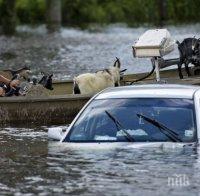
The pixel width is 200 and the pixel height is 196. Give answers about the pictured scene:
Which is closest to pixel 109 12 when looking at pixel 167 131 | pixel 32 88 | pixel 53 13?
pixel 53 13

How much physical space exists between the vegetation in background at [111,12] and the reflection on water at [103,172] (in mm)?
71738

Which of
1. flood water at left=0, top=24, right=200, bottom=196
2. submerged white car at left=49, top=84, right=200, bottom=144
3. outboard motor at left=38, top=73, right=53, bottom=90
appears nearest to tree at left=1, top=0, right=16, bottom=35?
Result: outboard motor at left=38, top=73, right=53, bottom=90

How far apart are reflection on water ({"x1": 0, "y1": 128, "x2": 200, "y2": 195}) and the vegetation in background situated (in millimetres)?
71738

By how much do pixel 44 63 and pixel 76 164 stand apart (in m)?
30.6

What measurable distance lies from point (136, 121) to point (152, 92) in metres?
0.48

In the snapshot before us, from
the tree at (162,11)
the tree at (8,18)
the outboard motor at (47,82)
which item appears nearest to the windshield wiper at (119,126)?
the outboard motor at (47,82)

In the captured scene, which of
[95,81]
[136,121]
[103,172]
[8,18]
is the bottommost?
[103,172]

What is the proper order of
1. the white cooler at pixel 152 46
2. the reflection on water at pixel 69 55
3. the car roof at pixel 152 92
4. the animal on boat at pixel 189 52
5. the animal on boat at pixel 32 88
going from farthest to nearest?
the reflection on water at pixel 69 55 < the animal on boat at pixel 189 52 < the animal on boat at pixel 32 88 < the white cooler at pixel 152 46 < the car roof at pixel 152 92

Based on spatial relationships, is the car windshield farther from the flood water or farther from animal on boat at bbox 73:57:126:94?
animal on boat at bbox 73:57:126:94

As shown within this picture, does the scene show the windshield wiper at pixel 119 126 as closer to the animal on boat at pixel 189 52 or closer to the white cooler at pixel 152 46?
the white cooler at pixel 152 46

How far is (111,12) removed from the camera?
327ft

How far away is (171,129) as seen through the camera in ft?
34.0

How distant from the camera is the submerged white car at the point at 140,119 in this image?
10.3 meters

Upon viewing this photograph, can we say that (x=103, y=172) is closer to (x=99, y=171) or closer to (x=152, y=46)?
(x=99, y=171)
